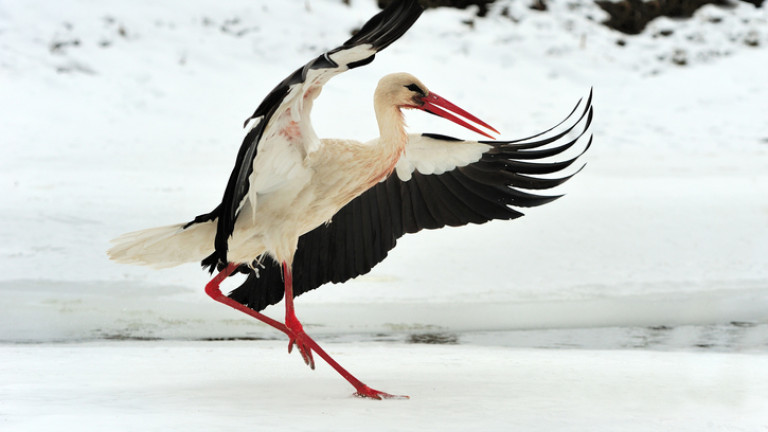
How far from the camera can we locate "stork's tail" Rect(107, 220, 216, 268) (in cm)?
393

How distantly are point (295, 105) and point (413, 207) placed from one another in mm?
1310

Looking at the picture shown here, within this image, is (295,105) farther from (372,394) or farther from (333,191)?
(372,394)

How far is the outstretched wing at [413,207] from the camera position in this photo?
443 cm

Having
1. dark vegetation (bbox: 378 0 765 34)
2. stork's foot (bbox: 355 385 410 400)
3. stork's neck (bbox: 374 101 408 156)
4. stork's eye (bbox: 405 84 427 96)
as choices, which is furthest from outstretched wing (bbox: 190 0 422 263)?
dark vegetation (bbox: 378 0 765 34)

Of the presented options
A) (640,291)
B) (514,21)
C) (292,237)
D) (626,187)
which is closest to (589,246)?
(640,291)

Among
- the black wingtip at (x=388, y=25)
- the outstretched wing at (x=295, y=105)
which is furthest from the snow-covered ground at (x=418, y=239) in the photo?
the black wingtip at (x=388, y=25)

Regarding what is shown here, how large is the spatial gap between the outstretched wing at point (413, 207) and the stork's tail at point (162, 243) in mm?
489

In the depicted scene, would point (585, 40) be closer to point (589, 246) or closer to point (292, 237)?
point (589, 246)

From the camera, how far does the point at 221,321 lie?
546 centimetres

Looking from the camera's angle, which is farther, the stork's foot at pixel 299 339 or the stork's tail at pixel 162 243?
the stork's tail at pixel 162 243

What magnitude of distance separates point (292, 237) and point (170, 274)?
2605 millimetres

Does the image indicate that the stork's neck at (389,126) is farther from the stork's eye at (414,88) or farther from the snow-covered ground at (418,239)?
the snow-covered ground at (418,239)

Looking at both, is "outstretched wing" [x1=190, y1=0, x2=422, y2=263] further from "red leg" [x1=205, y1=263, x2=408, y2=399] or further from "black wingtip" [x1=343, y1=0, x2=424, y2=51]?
"red leg" [x1=205, y1=263, x2=408, y2=399]

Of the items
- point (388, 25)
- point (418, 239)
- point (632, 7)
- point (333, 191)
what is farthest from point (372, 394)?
point (632, 7)
